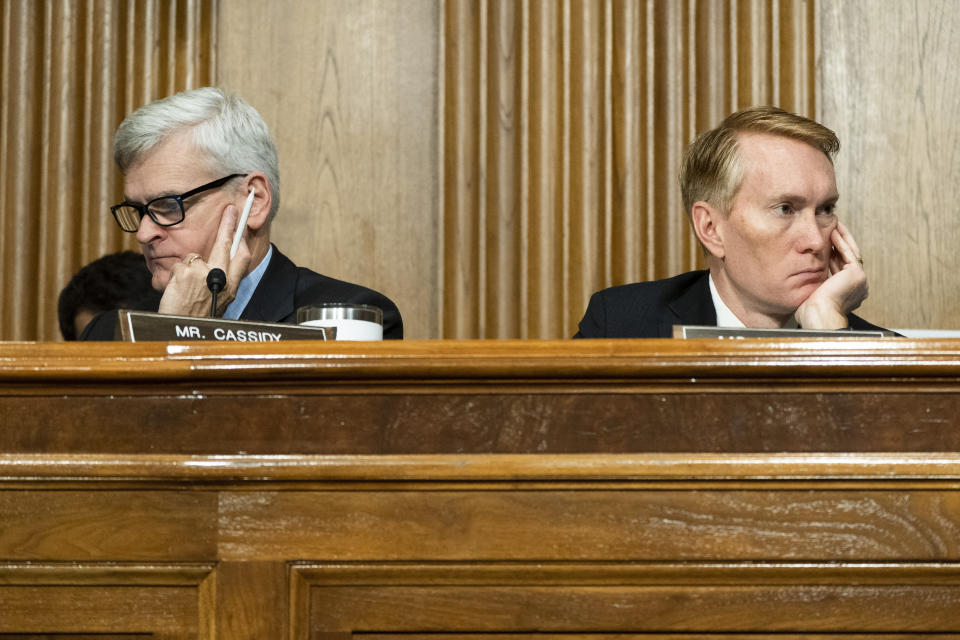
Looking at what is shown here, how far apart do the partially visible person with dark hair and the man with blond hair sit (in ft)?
3.90

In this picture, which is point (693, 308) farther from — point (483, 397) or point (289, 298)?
point (483, 397)

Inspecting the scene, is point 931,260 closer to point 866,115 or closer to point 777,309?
point 866,115

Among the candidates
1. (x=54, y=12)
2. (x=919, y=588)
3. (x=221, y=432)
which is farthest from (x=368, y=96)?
(x=919, y=588)

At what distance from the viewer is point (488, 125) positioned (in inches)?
108

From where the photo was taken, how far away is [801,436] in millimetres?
970

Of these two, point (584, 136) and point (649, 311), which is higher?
point (584, 136)

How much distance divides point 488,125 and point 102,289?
3.41 ft

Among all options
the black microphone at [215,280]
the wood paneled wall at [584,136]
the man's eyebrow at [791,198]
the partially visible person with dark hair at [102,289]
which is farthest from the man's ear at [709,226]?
the partially visible person with dark hair at [102,289]

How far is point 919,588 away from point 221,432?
638 mm

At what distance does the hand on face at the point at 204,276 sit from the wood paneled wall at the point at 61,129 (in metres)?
0.86

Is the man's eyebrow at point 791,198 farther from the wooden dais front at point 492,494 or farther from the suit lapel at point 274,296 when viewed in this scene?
the wooden dais front at point 492,494

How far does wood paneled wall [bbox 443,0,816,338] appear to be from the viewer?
8.83ft

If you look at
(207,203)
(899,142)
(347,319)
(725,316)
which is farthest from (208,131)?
(899,142)

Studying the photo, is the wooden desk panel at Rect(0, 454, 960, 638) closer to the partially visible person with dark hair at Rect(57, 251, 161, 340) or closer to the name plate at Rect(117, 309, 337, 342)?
the name plate at Rect(117, 309, 337, 342)
